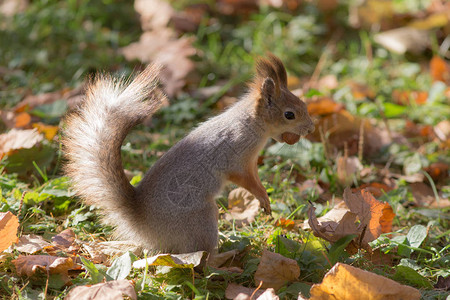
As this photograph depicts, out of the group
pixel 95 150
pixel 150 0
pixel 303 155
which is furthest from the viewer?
pixel 150 0

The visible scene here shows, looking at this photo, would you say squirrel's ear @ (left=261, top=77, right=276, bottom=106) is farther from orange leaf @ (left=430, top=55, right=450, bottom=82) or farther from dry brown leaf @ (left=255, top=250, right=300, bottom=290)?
orange leaf @ (left=430, top=55, right=450, bottom=82)

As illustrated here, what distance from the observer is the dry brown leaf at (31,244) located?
1.62m

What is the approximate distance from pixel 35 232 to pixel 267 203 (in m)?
0.81

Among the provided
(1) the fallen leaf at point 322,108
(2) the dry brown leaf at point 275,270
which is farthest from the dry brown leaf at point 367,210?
(1) the fallen leaf at point 322,108

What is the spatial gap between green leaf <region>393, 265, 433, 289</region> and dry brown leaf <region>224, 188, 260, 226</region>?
1.95 feet

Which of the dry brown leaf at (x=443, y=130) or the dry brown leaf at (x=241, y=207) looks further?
the dry brown leaf at (x=443, y=130)

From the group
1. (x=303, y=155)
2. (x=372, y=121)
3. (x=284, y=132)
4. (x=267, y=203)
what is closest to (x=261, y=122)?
(x=284, y=132)

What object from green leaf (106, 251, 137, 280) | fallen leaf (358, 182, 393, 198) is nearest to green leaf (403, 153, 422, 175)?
fallen leaf (358, 182, 393, 198)

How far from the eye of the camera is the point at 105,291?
4.47 ft

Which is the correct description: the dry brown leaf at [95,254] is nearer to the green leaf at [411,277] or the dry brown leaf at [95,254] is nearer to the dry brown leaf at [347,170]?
the green leaf at [411,277]

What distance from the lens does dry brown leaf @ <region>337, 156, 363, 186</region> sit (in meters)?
2.27

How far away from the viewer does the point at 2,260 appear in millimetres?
1594

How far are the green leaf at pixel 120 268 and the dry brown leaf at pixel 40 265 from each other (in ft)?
0.41

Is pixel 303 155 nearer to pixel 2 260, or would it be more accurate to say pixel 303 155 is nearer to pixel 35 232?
pixel 35 232
